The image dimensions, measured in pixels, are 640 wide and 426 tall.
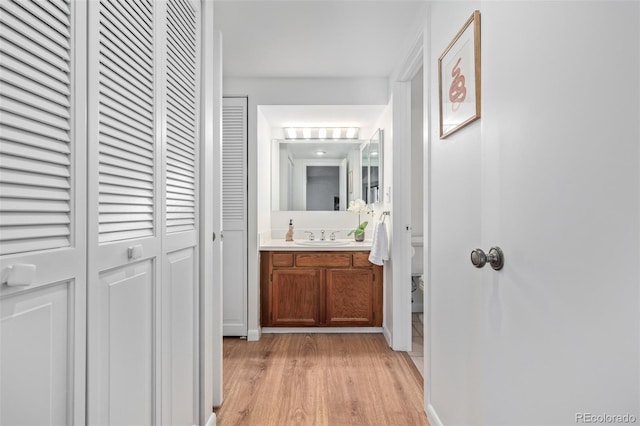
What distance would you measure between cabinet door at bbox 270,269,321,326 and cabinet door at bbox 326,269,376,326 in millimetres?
131

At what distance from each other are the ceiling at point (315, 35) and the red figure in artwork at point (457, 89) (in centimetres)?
79

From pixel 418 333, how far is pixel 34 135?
3443mm

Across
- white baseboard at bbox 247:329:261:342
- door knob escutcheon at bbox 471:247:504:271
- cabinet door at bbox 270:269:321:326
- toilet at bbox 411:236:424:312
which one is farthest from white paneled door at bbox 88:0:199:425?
toilet at bbox 411:236:424:312

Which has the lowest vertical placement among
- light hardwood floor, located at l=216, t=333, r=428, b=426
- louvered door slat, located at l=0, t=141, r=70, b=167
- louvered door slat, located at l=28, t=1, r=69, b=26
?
light hardwood floor, located at l=216, t=333, r=428, b=426

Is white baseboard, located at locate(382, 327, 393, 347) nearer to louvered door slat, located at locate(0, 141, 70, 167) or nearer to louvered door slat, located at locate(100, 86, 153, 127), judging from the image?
louvered door slat, located at locate(100, 86, 153, 127)

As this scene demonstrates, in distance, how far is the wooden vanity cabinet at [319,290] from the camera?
137 inches

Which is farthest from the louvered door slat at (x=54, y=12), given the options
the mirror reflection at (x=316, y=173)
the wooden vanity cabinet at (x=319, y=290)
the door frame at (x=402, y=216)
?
the mirror reflection at (x=316, y=173)

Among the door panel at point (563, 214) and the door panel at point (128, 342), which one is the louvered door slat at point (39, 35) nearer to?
the door panel at point (128, 342)

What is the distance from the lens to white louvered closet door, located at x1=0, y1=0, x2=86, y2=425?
0.66 meters

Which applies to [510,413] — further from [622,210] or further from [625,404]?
[622,210]

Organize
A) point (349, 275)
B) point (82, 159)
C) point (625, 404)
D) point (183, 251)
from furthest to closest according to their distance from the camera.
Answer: point (349, 275), point (183, 251), point (82, 159), point (625, 404)

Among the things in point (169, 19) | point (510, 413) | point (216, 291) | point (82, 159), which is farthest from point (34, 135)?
point (216, 291)

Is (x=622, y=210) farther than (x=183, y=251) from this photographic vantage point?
No

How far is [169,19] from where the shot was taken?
4.56ft
